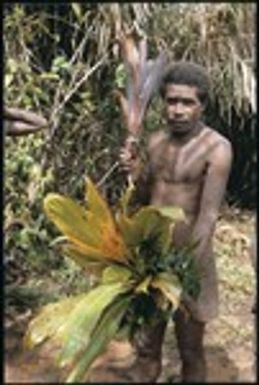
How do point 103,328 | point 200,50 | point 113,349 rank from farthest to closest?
point 200,50 → point 113,349 → point 103,328

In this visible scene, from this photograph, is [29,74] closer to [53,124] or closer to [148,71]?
[53,124]

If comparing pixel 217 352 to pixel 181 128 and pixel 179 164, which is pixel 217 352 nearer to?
pixel 179 164

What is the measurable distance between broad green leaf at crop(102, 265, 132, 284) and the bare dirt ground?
791mm

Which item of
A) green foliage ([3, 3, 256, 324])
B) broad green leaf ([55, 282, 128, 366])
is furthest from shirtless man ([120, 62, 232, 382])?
green foliage ([3, 3, 256, 324])

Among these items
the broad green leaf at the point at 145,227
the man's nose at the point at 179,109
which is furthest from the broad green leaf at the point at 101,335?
the man's nose at the point at 179,109

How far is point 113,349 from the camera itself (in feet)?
13.9

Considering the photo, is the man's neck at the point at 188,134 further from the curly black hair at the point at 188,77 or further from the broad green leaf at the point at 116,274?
the broad green leaf at the point at 116,274

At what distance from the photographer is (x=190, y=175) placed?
10.9 feet

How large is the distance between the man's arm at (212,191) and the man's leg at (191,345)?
300 mm

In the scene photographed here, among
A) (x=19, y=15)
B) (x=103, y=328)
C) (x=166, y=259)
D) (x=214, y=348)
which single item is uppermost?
(x=19, y=15)

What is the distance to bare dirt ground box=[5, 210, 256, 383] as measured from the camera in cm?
394

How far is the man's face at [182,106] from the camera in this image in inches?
129

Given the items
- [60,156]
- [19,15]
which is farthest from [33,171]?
[19,15]

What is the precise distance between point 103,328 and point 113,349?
1.06 meters
